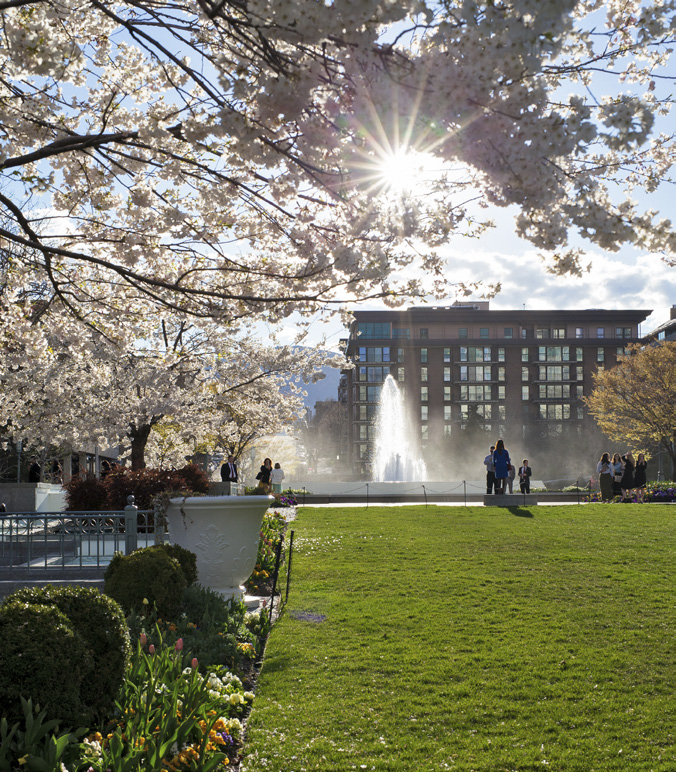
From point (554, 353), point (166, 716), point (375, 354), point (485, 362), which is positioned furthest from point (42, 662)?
point (554, 353)

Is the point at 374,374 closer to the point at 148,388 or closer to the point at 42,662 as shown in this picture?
the point at 148,388

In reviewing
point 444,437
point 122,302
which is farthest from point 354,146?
point 444,437

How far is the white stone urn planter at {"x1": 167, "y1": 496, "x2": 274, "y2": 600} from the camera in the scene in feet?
31.2

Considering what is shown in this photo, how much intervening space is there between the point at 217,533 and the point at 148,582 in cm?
191

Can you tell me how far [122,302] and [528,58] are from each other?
8.89 meters

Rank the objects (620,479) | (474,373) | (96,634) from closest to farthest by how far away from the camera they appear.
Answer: (96,634) → (620,479) → (474,373)

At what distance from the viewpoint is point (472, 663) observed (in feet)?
23.9

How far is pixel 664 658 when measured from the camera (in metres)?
7.43

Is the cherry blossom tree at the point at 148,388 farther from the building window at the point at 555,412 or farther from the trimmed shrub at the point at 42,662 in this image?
the building window at the point at 555,412

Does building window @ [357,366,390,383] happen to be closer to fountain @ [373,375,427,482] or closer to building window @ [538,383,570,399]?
fountain @ [373,375,427,482]

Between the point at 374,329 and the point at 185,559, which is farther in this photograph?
the point at 374,329

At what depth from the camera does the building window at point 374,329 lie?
9521 centimetres

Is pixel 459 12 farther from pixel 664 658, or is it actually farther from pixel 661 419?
pixel 661 419

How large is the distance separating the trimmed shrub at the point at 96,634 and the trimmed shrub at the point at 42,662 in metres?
0.10
